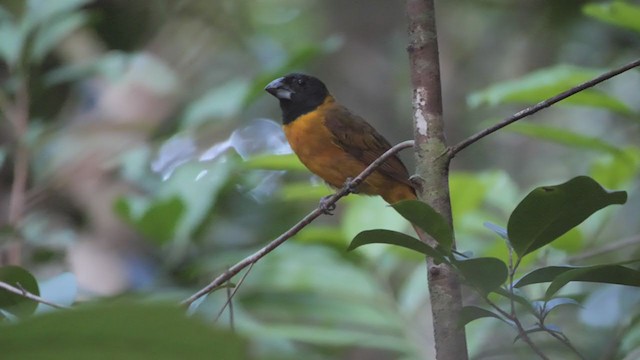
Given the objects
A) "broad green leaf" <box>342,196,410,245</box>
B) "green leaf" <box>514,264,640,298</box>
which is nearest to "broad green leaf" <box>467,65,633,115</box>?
"broad green leaf" <box>342,196,410,245</box>

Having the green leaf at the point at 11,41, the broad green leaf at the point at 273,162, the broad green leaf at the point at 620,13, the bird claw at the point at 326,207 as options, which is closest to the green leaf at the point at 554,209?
the bird claw at the point at 326,207

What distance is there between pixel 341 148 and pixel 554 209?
2.07 meters

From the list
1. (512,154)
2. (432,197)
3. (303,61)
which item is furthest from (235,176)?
(512,154)

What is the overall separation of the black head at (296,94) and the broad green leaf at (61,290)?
5.92 feet

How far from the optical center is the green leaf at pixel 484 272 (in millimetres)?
1245

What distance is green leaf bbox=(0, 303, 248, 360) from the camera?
1.46ft

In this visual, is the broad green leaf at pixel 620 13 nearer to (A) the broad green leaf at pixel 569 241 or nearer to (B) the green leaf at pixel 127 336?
(A) the broad green leaf at pixel 569 241

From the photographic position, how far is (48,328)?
1.53 feet

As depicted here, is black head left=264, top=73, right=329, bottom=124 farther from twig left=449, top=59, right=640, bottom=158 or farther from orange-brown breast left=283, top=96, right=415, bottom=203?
twig left=449, top=59, right=640, bottom=158

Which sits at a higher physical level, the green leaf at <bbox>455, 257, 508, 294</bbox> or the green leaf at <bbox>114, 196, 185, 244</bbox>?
the green leaf at <bbox>114, 196, 185, 244</bbox>

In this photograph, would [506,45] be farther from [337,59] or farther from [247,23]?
[247,23]

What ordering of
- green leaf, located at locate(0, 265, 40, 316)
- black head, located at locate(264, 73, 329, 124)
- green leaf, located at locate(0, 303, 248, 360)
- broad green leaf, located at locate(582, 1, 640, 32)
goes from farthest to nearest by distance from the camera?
black head, located at locate(264, 73, 329, 124) → broad green leaf, located at locate(582, 1, 640, 32) → green leaf, located at locate(0, 265, 40, 316) → green leaf, located at locate(0, 303, 248, 360)

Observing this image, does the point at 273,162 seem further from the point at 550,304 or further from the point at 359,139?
the point at 550,304

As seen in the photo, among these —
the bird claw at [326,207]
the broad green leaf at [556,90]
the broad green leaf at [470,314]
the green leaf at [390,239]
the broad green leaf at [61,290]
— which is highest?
the broad green leaf at [556,90]
